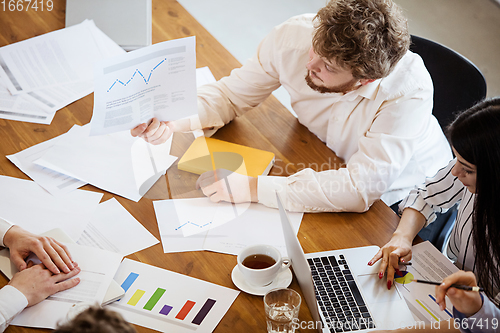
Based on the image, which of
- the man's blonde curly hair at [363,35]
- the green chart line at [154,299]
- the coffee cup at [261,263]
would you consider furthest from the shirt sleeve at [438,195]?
the green chart line at [154,299]

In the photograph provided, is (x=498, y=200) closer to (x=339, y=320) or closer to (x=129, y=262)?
(x=339, y=320)

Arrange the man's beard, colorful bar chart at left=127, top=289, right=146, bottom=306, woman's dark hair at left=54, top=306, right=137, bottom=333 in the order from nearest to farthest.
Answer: woman's dark hair at left=54, top=306, right=137, bottom=333 → colorful bar chart at left=127, top=289, right=146, bottom=306 → the man's beard

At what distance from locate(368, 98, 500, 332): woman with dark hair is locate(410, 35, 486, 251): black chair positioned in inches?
7.1

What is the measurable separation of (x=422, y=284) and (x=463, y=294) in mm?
173

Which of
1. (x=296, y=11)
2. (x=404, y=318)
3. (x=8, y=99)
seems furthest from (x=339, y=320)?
(x=296, y=11)

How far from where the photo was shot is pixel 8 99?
142 centimetres

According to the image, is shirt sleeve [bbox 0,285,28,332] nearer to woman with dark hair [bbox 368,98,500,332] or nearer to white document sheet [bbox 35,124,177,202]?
white document sheet [bbox 35,124,177,202]

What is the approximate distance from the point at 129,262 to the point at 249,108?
0.66m

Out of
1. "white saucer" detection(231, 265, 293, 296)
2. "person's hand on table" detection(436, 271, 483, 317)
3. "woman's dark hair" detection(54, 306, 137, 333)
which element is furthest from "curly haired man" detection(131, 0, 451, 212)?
"woman's dark hair" detection(54, 306, 137, 333)

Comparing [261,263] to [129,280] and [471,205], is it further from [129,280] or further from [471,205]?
[471,205]

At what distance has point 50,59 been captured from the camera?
5.14 ft

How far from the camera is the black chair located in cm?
136

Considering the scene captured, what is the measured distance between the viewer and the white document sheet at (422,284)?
3.12 feet

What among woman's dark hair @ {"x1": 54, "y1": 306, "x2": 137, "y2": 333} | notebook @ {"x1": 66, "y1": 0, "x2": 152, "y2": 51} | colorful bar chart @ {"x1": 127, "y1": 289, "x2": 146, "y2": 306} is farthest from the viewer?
notebook @ {"x1": 66, "y1": 0, "x2": 152, "y2": 51}
